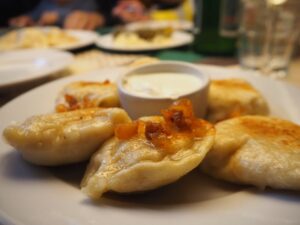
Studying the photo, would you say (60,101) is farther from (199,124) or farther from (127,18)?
(127,18)

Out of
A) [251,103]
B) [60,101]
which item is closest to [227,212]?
[251,103]

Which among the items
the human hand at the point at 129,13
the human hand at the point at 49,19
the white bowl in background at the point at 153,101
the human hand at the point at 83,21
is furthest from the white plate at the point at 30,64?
the human hand at the point at 49,19

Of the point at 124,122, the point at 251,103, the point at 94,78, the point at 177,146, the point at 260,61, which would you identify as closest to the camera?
the point at 177,146

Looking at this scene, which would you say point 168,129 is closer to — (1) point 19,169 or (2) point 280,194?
(2) point 280,194

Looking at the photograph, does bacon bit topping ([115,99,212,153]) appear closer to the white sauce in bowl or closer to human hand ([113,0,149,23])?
the white sauce in bowl

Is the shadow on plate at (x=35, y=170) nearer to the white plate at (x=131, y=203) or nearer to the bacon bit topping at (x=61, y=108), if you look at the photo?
the white plate at (x=131, y=203)

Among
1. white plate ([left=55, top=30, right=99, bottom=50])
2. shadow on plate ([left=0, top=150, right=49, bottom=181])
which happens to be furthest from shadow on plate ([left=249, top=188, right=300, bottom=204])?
white plate ([left=55, top=30, right=99, bottom=50])

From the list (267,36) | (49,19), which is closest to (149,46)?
(267,36)
